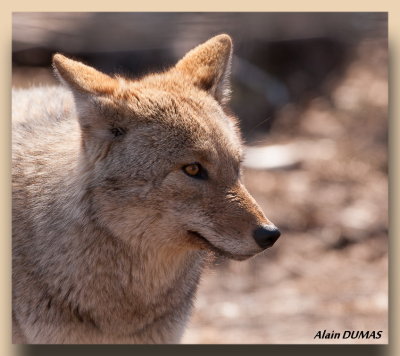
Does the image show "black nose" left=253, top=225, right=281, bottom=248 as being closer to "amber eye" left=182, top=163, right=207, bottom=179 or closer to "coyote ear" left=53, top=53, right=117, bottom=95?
"amber eye" left=182, top=163, right=207, bottom=179

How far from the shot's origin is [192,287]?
4.11m

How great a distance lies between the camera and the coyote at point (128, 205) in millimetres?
3547

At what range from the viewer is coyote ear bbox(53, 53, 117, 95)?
3.43m

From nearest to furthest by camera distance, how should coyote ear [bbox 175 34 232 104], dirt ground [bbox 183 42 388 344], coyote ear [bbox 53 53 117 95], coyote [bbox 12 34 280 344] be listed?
coyote ear [bbox 53 53 117 95] < coyote [bbox 12 34 280 344] < coyote ear [bbox 175 34 232 104] < dirt ground [bbox 183 42 388 344]

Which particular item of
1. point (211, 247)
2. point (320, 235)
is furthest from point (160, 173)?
point (320, 235)

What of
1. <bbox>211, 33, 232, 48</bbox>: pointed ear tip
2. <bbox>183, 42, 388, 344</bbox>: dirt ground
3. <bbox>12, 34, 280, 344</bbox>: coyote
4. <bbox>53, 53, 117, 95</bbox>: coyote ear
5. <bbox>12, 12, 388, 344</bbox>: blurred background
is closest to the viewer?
<bbox>53, 53, 117, 95</bbox>: coyote ear

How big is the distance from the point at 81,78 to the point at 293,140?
347 centimetres

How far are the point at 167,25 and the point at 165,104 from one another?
164 cm

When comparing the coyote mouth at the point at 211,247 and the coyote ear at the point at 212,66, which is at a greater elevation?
the coyote ear at the point at 212,66

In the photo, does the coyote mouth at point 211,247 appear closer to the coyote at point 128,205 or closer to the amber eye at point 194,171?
the coyote at point 128,205

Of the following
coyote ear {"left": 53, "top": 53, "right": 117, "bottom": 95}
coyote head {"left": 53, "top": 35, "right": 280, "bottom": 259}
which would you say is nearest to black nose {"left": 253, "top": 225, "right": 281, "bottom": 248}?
coyote head {"left": 53, "top": 35, "right": 280, "bottom": 259}

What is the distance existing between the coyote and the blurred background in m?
0.78

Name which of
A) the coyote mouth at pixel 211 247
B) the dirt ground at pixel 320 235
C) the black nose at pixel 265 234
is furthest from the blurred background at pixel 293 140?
the black nose at pixel 265 234

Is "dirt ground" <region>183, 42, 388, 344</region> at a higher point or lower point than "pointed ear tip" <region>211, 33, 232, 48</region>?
lower
